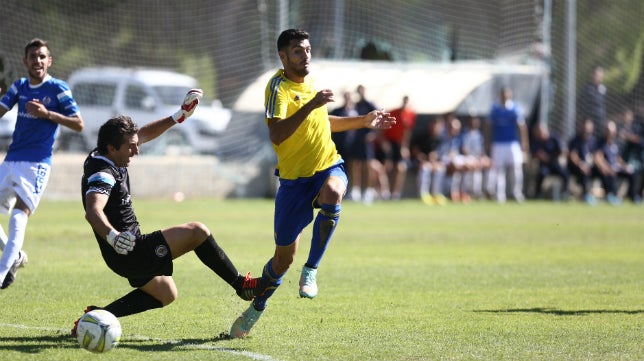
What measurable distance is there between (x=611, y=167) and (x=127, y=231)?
69.3ft

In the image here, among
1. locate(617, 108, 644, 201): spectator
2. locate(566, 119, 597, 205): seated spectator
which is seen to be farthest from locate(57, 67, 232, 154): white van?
locate(617, 108, 644, 201): spectator

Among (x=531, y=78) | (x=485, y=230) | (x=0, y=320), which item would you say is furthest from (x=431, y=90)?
(x=0, y=320)

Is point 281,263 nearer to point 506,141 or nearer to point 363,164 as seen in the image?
point 363,164

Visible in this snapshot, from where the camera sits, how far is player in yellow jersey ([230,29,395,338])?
8.00 m

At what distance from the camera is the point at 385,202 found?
24.9 m

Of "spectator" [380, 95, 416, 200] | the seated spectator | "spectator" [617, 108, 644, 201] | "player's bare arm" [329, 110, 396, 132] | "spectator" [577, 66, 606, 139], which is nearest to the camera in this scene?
"player's bare arm" [329, 110, 396, 132]

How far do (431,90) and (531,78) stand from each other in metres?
3.16

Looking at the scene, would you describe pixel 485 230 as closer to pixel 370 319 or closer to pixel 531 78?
pixel 370 319

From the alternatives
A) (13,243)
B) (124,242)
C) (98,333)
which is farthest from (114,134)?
(13,243)

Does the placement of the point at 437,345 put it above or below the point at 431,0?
below

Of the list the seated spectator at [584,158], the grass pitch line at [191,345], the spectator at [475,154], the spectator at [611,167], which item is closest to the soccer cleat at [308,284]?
the grass pitch line at [191,345]

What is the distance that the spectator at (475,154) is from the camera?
86.7 feet

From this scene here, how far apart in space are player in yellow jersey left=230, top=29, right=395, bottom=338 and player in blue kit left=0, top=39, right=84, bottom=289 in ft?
9.59

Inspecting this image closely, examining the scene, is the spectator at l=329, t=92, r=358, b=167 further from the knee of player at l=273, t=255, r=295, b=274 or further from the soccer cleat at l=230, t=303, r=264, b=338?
the soccer cleat at l=230, t=303, r=264, b=338
